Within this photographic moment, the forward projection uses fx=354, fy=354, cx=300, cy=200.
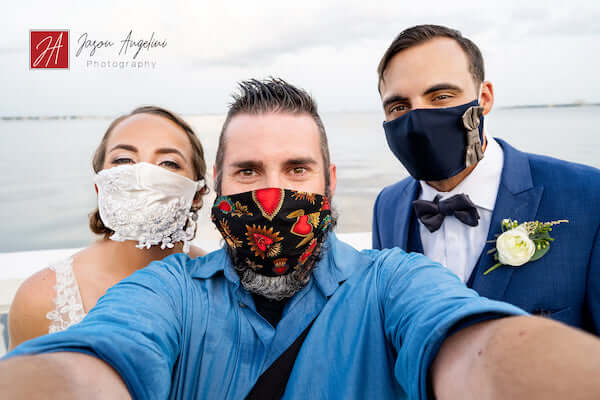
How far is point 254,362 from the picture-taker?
41.1 inches

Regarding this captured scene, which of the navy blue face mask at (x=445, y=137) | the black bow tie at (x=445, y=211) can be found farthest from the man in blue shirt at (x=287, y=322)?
the black bow tie at (x=445, y=211)

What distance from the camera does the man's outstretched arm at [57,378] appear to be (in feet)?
1.81

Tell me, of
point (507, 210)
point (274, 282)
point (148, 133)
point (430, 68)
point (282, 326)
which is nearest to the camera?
point (282, 326)

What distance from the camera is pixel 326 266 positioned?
1212 mm

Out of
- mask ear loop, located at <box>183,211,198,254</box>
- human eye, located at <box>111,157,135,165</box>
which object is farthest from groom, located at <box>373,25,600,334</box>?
human eye, located at <box>111,157,135,165</box>

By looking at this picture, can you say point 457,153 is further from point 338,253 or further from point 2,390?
point 2,390

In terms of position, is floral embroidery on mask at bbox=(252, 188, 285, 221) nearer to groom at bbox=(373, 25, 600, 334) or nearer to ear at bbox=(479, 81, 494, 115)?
groom at bbox=(373, 25, 600, 334)

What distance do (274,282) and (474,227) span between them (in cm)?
111

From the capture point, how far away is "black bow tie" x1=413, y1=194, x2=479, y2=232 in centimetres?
167

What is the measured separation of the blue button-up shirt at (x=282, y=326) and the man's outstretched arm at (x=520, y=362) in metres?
0.10

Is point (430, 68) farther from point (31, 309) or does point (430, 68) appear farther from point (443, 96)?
point (31, 309)

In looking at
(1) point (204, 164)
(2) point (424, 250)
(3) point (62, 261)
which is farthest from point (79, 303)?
(2) point (424, 250)

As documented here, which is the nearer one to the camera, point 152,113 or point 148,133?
point 148,133

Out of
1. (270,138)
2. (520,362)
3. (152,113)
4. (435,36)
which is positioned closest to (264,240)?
(270,138)
